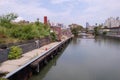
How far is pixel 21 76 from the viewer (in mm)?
13742

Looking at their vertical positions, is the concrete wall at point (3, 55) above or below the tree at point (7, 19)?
below

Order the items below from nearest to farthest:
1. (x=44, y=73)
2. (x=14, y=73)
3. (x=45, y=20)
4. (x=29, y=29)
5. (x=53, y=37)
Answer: (x=14, y=73)
(x=44, y=73)
(x=29, y=29)
(x=53, y=37)
(x=45, y=20)

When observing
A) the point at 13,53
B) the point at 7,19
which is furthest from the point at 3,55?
the point at 7,19

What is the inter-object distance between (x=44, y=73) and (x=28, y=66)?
4.06 meters

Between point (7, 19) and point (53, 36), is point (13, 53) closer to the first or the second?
point (7, 19)

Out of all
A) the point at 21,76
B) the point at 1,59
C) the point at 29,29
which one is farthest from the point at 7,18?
the point at 21,76

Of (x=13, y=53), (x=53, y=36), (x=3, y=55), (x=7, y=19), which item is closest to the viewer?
(x=3, y=55)

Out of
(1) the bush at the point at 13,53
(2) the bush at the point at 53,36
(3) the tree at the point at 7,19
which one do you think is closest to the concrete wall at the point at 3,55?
(1) the bush at the point at 13,53

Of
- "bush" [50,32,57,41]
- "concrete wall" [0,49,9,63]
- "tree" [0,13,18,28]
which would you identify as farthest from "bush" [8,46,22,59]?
"bush" [50,32,57,41]

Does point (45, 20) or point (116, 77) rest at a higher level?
point (45, 20)

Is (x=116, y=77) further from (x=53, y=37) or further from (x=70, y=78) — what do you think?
(x=53, y=37)

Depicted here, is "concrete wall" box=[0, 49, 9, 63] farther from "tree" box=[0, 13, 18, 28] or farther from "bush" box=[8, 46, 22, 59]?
"tree" box=[0, 13, 18, 28]

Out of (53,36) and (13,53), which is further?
(53,36)

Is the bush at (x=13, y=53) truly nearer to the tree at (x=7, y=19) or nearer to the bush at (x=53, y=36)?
the tree at (x=7, y=19)
